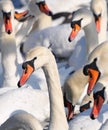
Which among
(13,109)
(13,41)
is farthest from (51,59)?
(13,41)

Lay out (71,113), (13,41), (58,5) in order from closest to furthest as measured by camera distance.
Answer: (71,113), (13,41), (58,5)

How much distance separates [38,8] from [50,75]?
4703 mm

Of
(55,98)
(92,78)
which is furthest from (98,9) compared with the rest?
(55,98)

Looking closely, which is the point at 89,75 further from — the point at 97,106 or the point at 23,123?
the point at 23,123

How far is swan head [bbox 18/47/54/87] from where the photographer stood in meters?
10.1

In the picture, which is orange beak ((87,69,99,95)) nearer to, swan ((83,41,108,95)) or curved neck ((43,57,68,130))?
swan ((83,41,108,95))

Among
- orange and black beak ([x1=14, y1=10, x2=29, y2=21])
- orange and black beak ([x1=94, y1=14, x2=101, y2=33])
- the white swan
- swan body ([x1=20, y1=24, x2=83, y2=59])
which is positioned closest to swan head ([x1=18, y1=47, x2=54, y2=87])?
the white swan

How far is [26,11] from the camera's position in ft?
49.6

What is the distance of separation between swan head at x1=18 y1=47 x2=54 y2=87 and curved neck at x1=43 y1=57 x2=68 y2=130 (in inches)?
2.9

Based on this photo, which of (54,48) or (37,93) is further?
(54,48)

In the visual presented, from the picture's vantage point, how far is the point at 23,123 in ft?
31.0

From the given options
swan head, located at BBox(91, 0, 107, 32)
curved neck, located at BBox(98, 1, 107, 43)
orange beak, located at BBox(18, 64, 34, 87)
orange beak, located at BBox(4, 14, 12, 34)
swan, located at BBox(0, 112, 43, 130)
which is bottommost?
curved neck, located at BBox(98, 1, 107, 43)

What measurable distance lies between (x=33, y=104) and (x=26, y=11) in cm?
377

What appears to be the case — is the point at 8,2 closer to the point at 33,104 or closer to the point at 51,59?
the point at 33,104
